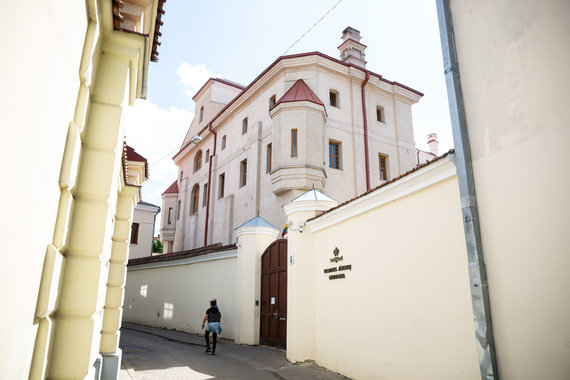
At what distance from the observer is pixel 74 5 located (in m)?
3.35

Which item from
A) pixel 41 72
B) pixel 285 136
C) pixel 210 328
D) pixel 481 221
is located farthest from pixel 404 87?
pixel 41 72

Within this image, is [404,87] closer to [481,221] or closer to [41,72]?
[481,221]

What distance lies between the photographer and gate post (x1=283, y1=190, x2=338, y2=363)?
9797mm

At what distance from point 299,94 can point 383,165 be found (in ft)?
22.6

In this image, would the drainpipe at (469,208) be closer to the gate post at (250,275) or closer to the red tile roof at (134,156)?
the red tile roof at (134,156)

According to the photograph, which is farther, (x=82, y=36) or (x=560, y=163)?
(x=560, y=163)

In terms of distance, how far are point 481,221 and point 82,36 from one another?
5206 millimetres

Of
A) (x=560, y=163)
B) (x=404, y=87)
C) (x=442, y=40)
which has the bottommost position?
(x=560, y=163)

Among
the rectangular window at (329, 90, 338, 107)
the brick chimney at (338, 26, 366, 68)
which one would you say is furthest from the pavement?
the brick chimney at (338, 26, 366, 68)

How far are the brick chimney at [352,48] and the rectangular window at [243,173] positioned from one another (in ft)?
30.0

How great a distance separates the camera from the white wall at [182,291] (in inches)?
585

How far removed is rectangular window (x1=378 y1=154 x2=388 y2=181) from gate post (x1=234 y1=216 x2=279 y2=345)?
34.8 feet

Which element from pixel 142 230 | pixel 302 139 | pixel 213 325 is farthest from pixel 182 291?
pixel 142 230

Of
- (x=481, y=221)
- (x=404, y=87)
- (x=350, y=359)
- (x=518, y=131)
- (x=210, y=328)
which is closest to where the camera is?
(x=518, y=131)
